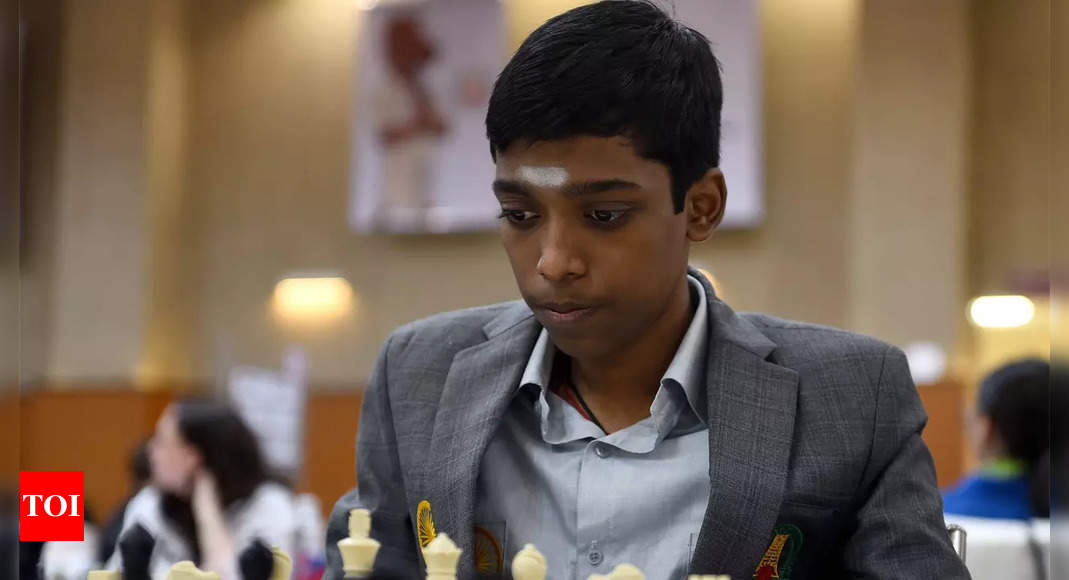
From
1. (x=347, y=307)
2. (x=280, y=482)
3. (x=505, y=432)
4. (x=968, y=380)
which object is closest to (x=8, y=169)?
(x=505, y=432)

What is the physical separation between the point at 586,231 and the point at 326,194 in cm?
785

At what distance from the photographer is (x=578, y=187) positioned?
1126 mm

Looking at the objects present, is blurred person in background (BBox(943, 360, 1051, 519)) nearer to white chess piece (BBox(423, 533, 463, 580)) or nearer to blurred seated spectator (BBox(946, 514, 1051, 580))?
blurred seated spectator (BBox(946, 514, 1051, 580))

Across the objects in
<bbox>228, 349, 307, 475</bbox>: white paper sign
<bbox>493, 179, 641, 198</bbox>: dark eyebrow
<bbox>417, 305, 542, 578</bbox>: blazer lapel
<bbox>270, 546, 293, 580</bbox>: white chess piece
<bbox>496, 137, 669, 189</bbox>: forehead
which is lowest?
<bbox>228, 349, 307, 475</bbox>: white paper sign

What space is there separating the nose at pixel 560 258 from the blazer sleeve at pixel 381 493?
373 mm

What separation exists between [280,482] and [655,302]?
3517 millimetres

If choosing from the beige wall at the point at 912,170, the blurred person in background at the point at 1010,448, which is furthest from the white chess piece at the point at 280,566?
the beige wall at the point at 912,170

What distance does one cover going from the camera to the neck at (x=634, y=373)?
132 centimetres

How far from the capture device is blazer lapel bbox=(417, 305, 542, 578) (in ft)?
4.19

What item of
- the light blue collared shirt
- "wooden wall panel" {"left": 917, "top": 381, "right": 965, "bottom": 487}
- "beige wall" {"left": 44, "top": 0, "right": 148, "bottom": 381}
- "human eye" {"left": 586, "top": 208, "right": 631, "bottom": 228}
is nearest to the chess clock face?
the light blue collared shirt

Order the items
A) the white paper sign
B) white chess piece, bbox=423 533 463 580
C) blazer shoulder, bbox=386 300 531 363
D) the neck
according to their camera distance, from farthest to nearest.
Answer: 1. the white paper sign
2. blazer shoulder, bbox=386 300 531 363
3. the neck
4. white chess piece, bbox=423 533 463 580

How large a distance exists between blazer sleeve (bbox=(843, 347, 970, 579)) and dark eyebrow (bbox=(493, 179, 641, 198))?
0.37 meters

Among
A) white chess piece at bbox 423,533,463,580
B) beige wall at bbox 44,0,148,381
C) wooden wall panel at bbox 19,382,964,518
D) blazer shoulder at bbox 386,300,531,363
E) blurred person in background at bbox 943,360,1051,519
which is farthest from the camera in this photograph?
beige wall at bbox 44,0,148,381

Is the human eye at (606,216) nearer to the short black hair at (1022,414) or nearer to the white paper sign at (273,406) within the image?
the short black hair at (1022,414)
